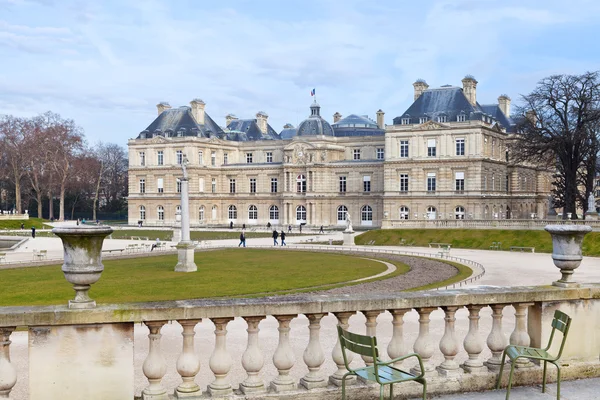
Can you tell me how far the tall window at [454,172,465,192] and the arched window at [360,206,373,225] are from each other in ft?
41.3

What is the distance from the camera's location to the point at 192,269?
30.9m

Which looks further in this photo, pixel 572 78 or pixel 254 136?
pixel 254 136

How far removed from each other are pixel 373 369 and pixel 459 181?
232 ft

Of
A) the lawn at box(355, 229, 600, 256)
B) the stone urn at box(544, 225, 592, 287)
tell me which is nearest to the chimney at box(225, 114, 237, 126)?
the lawn at box(355, 229, 600, 256)

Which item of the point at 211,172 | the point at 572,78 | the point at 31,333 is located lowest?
the point at 31,333

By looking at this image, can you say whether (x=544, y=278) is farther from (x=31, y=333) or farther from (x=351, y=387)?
(x=31, y=333)

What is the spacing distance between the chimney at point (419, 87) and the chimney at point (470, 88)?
200 inches

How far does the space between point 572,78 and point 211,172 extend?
53.6 metres

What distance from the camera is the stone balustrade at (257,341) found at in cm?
651

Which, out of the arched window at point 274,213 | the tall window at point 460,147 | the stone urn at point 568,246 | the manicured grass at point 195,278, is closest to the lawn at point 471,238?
the manicured grass at point 195,278

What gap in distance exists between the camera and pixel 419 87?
81625 mm

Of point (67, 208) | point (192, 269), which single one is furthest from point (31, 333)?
point (67, 208)

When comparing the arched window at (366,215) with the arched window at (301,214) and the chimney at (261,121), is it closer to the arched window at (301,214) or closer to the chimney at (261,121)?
the arched window at (301,214)

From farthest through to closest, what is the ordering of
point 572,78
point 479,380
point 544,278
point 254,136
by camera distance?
point 254,136 < point 572,78 < point 544,278 < point 479,380
